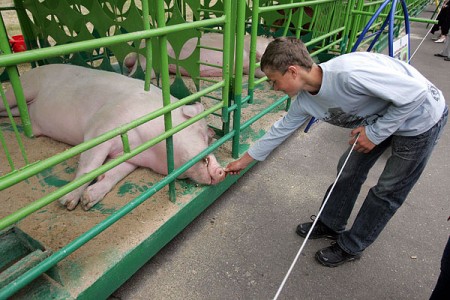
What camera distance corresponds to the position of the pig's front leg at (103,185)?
216 centimetres

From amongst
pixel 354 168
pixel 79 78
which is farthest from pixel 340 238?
pixel 79 78

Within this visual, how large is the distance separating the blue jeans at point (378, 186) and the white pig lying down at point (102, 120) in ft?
2.90

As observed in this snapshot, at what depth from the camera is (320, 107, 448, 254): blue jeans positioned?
1839mm

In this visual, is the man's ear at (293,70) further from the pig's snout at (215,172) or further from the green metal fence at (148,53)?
the pig's snout at (215,172)

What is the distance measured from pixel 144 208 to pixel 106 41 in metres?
1.20

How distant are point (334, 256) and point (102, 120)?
6.48 feet

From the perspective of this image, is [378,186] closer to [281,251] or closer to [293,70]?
[281,251]

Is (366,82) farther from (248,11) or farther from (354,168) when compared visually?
(248,11)

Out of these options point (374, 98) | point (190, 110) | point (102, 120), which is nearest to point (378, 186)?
point (374, 98)

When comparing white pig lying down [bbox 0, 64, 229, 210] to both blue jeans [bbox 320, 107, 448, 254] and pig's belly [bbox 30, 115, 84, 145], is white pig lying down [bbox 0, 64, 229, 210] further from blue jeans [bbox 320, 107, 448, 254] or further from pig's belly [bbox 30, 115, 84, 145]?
blue jeans [bbox 320, 107, 448, 254]

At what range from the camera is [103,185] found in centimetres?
230

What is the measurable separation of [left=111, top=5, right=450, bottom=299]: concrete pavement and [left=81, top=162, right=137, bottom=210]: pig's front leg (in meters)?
0.57

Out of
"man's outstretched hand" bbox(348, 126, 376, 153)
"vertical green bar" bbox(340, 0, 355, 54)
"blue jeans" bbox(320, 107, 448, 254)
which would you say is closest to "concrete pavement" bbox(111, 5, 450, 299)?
"blue jeans" bbox(320, 107, 448, 254)

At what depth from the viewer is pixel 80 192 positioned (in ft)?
7.24
